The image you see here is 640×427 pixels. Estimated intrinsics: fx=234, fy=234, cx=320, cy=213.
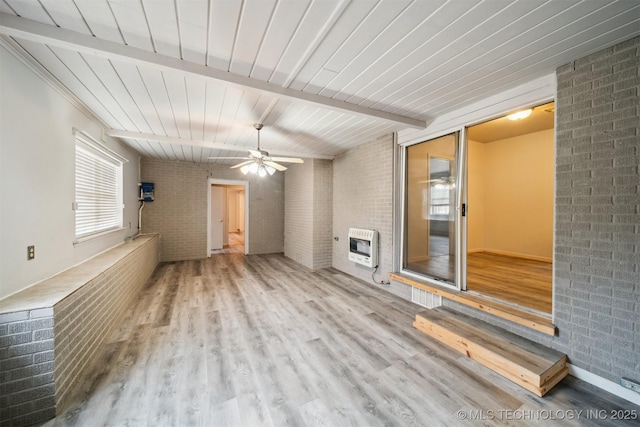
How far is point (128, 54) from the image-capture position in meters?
1.74

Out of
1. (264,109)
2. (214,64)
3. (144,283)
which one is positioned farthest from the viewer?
(144,283)

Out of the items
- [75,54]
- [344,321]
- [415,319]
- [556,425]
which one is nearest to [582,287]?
[556,425]

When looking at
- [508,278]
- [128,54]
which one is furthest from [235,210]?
[508,278]

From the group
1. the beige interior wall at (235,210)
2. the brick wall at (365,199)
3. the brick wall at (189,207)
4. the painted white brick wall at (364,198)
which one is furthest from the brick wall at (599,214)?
the beige interior wall at (235,210)

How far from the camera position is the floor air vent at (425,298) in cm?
322

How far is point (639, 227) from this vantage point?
173 cm

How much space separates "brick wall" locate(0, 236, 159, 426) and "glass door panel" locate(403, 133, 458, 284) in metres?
3.97

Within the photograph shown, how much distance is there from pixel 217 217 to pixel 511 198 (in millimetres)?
8743

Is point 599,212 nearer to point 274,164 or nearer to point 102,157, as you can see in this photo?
point 274,164

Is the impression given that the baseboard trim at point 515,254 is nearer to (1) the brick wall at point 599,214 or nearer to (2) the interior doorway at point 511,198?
(2) the interior doorway at point 511,198

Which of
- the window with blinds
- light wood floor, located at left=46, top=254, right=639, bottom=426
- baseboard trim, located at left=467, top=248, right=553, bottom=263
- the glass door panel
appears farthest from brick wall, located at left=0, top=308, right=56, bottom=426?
baseboard trim, located at left=467, top=248, right=553, bottom=263

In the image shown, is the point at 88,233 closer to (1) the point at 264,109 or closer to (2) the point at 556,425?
(1) the point at 264,109

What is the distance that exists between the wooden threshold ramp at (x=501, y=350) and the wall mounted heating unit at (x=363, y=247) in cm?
157

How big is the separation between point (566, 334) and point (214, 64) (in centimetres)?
386
